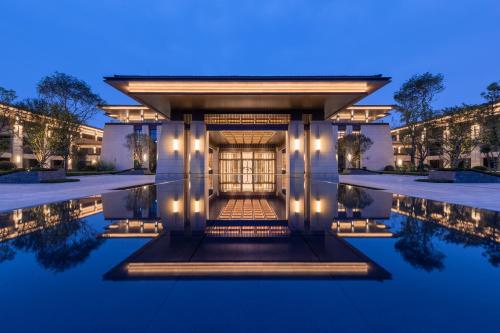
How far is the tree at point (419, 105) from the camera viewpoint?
91.7ft

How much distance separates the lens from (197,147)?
26.0m

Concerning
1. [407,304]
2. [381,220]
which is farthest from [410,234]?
[407,304]

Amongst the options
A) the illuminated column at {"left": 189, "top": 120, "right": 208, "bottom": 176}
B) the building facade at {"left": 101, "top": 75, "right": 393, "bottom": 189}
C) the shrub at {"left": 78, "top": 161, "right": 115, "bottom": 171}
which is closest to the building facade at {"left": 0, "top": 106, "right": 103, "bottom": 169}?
the shrub at {"left": 78, "top": 161, "right": 115, "bottom": 171}

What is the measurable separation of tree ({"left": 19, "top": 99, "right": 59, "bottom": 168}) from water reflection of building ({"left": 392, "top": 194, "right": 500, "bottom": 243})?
29.8 meters

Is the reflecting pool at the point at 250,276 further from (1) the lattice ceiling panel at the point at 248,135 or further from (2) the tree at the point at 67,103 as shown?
(1) the lattice ceiling panel at the point at 248,135

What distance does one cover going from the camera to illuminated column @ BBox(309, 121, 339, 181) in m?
25.8

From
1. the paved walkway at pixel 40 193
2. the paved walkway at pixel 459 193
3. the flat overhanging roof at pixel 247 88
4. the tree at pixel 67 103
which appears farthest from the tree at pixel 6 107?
the paved walkway at pixel 459 193

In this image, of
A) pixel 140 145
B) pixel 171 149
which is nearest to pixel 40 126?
pixel 171 149

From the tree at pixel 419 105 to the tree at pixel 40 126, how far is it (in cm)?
3752

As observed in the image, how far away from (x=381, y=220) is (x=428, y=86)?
29108mm

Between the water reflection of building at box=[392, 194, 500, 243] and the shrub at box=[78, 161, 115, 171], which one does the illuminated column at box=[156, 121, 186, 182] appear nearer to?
the water reflection of building at box=[392, 194, 500, 243]

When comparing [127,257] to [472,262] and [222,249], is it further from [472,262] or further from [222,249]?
[472,262]

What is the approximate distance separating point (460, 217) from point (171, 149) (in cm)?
2319

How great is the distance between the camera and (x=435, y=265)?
4004mm
